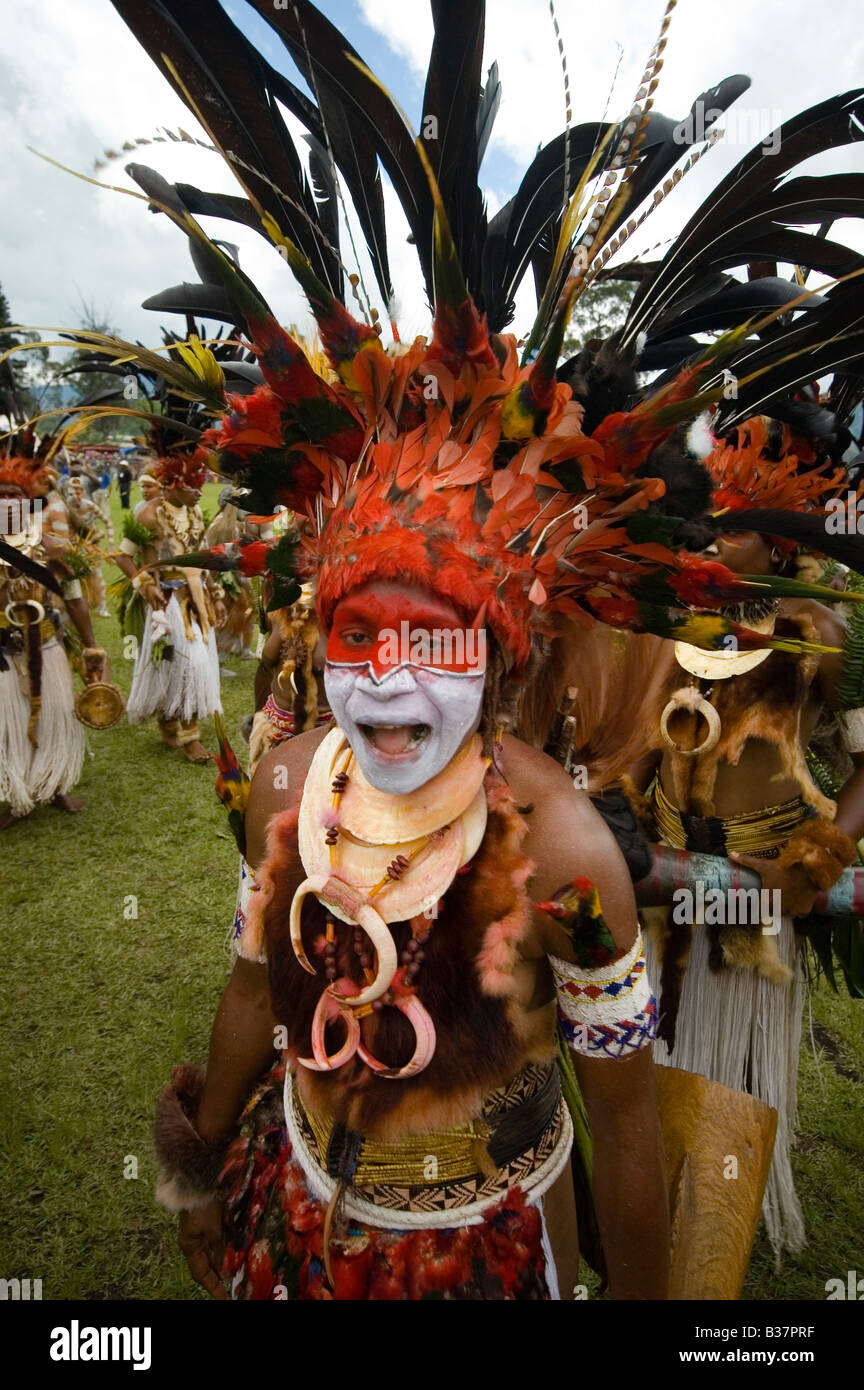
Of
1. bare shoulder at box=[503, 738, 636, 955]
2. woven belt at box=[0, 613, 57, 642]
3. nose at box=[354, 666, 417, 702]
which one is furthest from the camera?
woven belt at box=[0, 613, 57, 642]

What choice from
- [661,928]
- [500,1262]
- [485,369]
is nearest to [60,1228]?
[500,1262]

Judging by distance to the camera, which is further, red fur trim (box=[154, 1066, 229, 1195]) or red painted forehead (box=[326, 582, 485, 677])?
red fur trim (box=[154, 1066, 229, 1195])

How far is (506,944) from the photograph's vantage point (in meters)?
1.54

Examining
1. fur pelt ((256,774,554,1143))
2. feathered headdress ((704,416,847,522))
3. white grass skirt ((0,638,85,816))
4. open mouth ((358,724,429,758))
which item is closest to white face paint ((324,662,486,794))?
open mouth ((358,724,429,758))

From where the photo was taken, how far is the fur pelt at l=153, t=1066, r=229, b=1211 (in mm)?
1955

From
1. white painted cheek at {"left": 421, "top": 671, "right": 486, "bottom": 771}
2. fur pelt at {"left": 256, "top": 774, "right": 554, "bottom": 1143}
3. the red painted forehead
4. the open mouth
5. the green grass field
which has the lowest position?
the green grass field

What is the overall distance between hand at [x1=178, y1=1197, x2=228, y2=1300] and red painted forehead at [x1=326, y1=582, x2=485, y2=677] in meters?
1.46

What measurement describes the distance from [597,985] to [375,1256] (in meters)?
0.74

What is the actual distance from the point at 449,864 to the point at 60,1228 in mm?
2806

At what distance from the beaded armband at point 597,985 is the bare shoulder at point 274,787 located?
2.28ft

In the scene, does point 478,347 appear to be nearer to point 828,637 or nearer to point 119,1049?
point 828,637

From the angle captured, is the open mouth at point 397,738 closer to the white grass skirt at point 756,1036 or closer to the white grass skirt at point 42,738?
the white grass skirt at point 756,1036

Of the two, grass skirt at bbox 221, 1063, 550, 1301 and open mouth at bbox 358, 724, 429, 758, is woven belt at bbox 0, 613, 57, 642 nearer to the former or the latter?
A: grass skirt at bbox 221, 1063, 550, 1301
